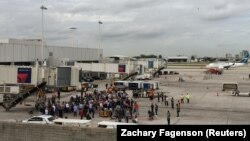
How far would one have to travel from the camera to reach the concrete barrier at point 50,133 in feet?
75.3

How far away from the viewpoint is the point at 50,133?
23875 mm

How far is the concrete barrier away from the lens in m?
23.0

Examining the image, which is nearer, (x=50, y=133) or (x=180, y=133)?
(x=180, y=133)

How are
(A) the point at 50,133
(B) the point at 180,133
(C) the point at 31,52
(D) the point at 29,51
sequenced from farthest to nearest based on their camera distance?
(C) the point at 31,52
(D) the point at 29,51
(A) the point at 50,133
(B) the point at 180,133

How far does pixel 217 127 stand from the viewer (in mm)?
15500

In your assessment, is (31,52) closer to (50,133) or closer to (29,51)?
(29,51)

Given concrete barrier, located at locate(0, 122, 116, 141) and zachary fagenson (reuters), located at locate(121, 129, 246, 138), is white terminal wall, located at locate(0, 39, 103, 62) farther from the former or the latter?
zachary fagenson (reuters), located at locate(121, 129, 246, 138)

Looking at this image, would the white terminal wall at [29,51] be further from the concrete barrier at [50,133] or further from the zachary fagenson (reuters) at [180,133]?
the zachary fagenson (reuters) at [180,133]

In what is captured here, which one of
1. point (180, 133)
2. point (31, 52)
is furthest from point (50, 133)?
point (31, 52)

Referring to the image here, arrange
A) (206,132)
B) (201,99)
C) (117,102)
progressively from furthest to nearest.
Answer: (201,99) → (117,102) → (206,132)

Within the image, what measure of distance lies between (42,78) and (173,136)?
3315 centimetres

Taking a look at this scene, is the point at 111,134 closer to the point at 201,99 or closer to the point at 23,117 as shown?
the point at 23,117

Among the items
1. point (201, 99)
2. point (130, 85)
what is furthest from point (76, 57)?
point (201, 99)

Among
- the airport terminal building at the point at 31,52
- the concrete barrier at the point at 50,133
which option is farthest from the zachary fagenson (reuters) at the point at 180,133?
the airport terminal building at the point at 31,52
